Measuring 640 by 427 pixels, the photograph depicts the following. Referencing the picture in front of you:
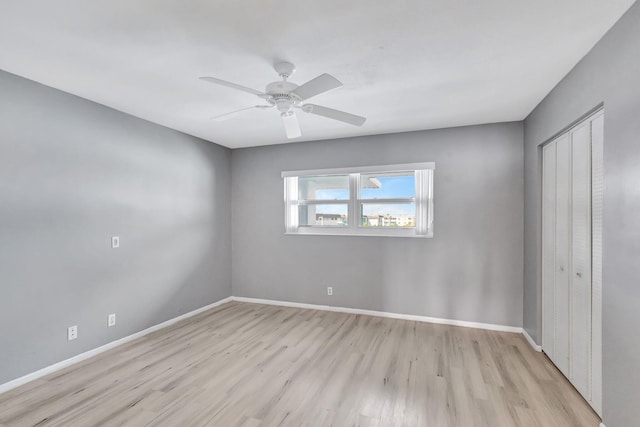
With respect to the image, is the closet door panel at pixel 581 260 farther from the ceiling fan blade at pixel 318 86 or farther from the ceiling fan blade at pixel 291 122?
the ceiling fan blade at pixel 291 122

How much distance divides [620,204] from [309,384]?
2.38m

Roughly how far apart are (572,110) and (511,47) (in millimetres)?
780

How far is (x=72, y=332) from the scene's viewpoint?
8.84 feet

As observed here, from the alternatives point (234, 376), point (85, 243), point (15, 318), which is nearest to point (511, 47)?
point (234, 376)

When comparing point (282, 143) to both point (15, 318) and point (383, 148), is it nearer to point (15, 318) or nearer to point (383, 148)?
point (383, 148)

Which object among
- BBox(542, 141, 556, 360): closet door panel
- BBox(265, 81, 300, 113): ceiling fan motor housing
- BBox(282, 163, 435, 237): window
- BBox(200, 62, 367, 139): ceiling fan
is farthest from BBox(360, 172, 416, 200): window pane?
BBox(265, 81, 300, 113): ceiling fan motor housing

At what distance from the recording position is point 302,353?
2.93 m

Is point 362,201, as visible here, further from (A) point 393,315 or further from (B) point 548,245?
(B) point 548,245

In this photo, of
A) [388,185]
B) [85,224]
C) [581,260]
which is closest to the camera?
[581,260]

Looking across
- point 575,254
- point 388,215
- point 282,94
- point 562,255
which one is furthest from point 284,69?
point 562,255

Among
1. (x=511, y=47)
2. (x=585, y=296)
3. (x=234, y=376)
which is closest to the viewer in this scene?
(x=511, y=47)

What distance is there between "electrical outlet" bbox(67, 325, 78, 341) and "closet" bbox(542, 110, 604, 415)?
4.16m

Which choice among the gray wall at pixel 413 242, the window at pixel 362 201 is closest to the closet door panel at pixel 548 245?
the gray wall at pixel 413 242

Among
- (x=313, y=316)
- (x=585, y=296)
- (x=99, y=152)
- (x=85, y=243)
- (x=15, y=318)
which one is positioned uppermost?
(x=99, y=152)
